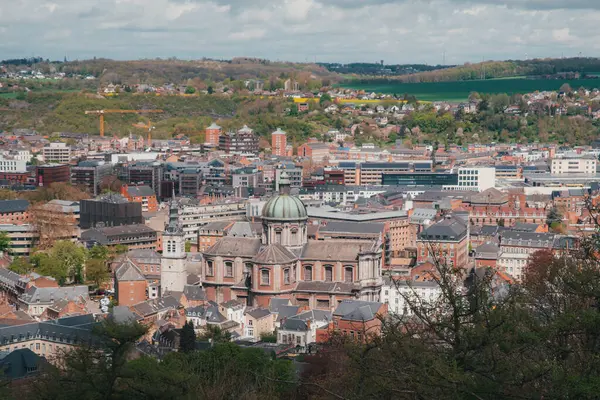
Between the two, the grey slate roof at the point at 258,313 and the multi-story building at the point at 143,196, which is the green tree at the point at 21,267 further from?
the multi-story building at the point at 143,196

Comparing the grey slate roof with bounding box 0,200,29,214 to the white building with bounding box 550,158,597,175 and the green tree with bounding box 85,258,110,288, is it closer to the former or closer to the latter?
the green tree with bounding box 85,258,110,288

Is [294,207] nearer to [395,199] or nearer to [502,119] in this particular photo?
[395,199]

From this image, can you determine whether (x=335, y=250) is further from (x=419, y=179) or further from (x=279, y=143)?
(x=279, y=143)

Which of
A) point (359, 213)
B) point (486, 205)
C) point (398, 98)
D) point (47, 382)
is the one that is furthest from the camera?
point (398, 98)

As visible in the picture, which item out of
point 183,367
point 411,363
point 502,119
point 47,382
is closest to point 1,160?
point 502,119

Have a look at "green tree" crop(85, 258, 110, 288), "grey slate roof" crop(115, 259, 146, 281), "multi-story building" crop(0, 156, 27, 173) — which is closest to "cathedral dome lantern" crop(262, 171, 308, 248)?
"grey slate roof" crop(115, 259, 146, 281)
